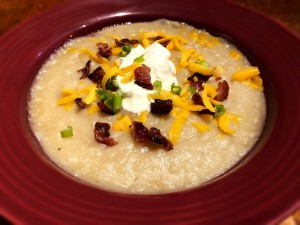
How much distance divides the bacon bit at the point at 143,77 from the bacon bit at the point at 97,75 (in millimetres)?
158

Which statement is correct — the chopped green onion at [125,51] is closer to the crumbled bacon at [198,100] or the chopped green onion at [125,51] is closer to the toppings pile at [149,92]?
the toppings pile at [149,92]

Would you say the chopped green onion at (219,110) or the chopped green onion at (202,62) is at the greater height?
the chopped green onion at (202,62)

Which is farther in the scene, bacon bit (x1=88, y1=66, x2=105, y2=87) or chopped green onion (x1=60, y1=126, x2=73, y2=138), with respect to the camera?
bacon bit (x1=88, y1=66, x2=105, y2=87)

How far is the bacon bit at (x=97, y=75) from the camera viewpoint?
1751 mm

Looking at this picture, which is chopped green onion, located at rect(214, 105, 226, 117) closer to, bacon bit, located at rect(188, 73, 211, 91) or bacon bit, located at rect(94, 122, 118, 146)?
bacon bit, located at rect(188, 73, 211, 91)

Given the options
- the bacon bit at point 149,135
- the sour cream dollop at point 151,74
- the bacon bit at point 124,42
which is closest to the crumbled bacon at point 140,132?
the bacon bit at point 149,135

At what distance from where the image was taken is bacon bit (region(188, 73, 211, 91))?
1720 mm

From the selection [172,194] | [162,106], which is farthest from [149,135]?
[172,194]

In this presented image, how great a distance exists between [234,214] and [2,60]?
1.18 meters

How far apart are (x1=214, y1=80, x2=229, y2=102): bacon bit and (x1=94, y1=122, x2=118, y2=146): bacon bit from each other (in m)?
0.44

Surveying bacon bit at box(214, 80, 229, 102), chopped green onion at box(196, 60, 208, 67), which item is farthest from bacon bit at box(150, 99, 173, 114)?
chopped green onion at box(196, 60, 208, 67)

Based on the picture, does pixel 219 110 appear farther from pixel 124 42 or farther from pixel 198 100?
pixel 124 42

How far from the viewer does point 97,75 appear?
69.1 inches

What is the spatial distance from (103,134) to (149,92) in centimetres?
26
